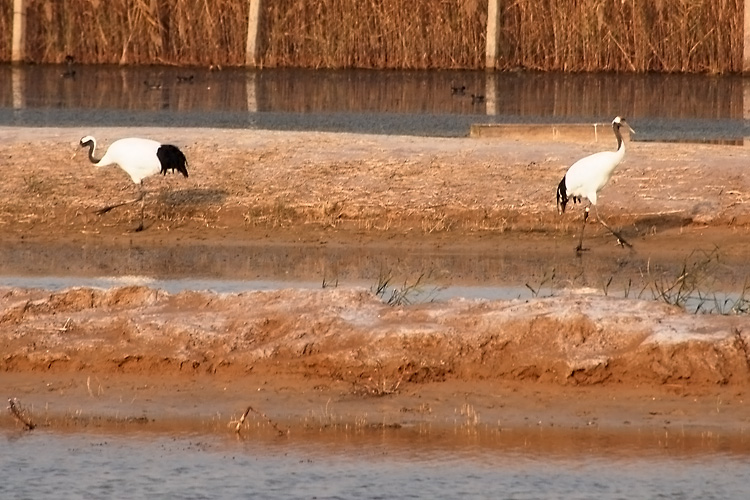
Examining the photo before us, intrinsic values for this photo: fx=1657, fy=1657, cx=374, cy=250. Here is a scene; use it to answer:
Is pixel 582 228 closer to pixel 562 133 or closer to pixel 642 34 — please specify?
pixel 562 133

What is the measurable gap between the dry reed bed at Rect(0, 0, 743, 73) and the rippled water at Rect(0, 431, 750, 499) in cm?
1786

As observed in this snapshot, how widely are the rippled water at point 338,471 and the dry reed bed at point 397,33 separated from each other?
1786 centimetres

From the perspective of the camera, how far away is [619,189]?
45.1ft

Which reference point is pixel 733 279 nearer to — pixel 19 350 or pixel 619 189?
pixel 619 189

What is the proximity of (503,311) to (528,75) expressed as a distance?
16999 millimetres

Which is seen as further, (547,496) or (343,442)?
(343,442)

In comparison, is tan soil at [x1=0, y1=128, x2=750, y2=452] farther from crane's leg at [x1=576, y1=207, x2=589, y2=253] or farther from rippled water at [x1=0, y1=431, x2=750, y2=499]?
crane's leg at [x1=576, y1=207, x2=589, y2=253]

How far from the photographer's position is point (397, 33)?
25094 millimetres

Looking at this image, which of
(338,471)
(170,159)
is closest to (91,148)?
(170,159)

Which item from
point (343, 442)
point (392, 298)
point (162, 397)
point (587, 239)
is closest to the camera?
point (343, 442)

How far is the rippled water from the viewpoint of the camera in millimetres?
6621

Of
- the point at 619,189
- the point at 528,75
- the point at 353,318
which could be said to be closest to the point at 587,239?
the point at 619,189

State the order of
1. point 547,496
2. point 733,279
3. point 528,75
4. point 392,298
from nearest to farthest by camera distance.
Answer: point 547,496 → point 392,298 → point 733,279 → point 528,75

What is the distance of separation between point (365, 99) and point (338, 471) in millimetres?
15357
